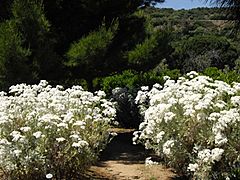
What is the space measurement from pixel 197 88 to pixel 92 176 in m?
1.81

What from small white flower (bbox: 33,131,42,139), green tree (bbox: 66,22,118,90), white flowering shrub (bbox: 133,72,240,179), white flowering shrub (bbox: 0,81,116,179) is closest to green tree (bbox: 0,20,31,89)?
green tree (bbox: 66,22,118,90)

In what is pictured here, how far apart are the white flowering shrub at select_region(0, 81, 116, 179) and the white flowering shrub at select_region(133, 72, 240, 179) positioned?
0.79 metres

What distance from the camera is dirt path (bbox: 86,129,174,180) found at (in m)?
7.08

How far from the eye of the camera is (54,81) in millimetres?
10383

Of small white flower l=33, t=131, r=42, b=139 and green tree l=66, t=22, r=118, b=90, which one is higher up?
green tree l=66, t=22, r=118, b=90

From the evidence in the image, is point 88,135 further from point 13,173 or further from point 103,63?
point 103,63

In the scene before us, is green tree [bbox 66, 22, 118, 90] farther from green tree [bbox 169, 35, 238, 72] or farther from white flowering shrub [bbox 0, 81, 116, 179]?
green tree [bbox 169, 35, 238, 72]

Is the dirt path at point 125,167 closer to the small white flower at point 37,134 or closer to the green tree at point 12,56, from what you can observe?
the small white flower at point 37,134

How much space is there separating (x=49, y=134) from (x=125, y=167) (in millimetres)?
2002

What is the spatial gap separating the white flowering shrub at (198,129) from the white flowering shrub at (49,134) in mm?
792

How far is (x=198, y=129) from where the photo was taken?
21.0ft

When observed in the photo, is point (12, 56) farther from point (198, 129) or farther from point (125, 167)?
point (198, 129)

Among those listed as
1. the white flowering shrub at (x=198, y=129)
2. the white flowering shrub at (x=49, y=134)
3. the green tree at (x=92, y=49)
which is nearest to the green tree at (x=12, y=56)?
Answer: the green tree at (x=92, y=49)

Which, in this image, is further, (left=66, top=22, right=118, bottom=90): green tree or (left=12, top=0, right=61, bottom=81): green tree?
(left=12, top=0, right=61, bottom=81): green tree
